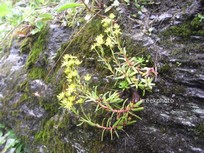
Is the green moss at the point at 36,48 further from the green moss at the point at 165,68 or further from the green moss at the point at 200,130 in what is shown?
the green moss at the point at 200,130

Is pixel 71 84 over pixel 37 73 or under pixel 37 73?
over

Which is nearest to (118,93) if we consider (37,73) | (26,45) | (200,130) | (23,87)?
(200,130)

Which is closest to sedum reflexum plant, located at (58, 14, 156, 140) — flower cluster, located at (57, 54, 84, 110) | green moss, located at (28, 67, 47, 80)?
flower cluster, located at (57, 54, 84, 110)

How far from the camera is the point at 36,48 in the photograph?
2.27m

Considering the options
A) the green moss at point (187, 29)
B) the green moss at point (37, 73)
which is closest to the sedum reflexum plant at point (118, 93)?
the green moss at point (187, 29)

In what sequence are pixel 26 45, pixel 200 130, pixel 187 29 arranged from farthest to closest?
pixel 26 45, pixel 187 29, pixel 200 130

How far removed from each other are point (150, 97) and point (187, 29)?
490 millimetres

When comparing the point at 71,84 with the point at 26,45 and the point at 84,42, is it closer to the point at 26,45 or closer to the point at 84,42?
the point at 84,42

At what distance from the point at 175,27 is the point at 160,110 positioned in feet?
1.83

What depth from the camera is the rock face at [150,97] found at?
122 cm

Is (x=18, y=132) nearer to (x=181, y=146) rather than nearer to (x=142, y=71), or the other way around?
(x=142, y=71)

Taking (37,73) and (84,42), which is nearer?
(84,42)

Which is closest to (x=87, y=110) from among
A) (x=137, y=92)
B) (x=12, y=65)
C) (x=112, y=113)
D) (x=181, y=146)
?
(x=112, y=113)

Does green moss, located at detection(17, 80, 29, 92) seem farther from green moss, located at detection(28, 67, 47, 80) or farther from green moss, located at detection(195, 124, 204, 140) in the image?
green moss, located at detection(195, 124, 204, 140)
